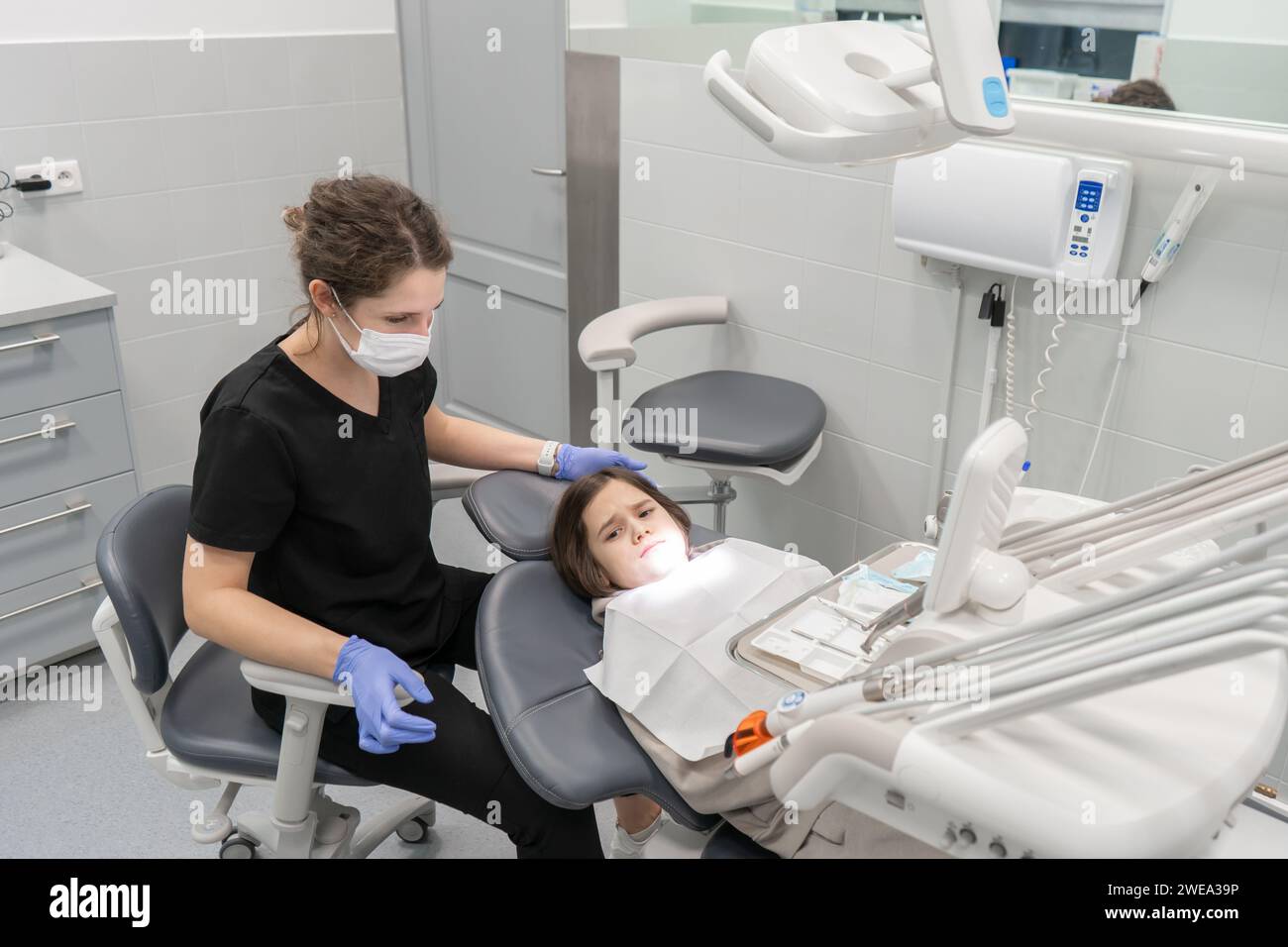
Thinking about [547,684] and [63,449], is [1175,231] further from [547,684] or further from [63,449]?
[63,449]

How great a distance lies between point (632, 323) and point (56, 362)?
4.22ft

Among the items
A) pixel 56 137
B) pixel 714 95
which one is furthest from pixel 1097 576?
pixel 56 137

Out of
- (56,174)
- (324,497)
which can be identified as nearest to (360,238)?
(324,497)

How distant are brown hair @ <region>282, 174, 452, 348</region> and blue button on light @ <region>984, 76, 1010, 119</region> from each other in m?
0.81

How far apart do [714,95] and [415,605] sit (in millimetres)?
964

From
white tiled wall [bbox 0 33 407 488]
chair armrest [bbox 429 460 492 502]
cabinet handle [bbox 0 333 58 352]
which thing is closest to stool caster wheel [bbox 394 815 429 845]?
chair armrest [bbox 429 460 492 502]

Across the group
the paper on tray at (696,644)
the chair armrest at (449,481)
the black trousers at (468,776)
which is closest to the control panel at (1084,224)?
the paper on tray at (696,644)

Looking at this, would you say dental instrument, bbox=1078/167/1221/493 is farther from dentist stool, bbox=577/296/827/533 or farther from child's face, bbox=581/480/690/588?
child's face, bbox=581/480/690/588

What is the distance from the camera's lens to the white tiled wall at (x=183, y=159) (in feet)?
9.32

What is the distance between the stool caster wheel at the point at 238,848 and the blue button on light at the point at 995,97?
1.64 m

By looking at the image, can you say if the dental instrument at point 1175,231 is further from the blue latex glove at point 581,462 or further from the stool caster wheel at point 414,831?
the stool caster wheel at point 414,831

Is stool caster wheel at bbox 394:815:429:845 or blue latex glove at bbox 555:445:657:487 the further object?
stool caster wheel at bbox 394:815:429:845

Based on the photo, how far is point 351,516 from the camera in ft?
5.18

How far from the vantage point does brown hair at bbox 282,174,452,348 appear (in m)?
1.46
